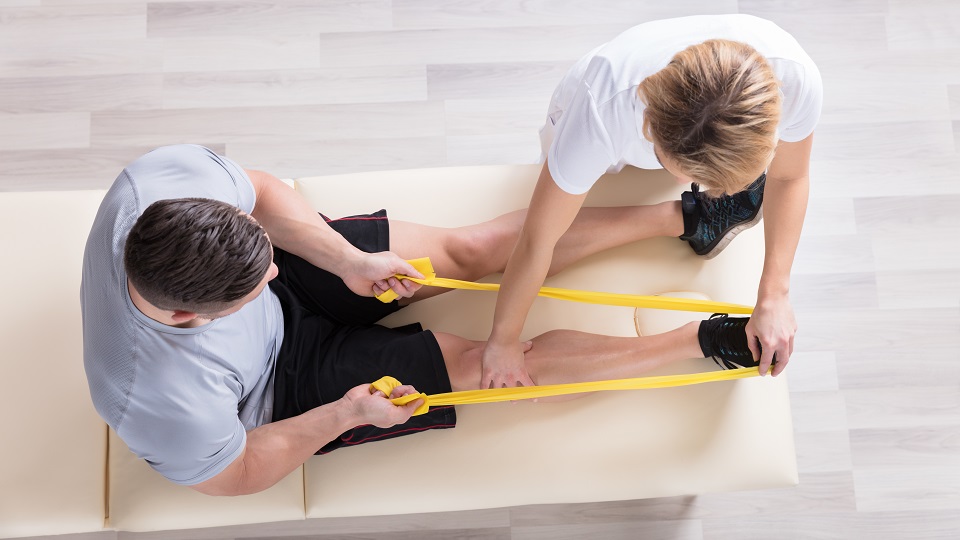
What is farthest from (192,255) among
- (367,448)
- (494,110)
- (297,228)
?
(494,110)

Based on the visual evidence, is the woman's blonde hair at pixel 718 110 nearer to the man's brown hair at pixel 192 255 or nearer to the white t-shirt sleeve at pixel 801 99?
the white t-shirt sleeve at pixel 801 99

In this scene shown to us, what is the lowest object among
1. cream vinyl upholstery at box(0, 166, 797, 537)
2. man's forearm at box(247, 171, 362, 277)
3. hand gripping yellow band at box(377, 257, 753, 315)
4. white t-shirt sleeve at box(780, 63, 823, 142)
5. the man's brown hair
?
cream vinyl upholstery at box(0, 166, 797, 537)

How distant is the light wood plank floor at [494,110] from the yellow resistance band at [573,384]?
72cm

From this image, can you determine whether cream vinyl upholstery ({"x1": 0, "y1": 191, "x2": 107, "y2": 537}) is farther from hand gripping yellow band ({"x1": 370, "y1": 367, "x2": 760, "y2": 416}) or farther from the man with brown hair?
hand gripping yellow band ({"x1": 370, "y1": 367, "x2": 760, "y2": 416})

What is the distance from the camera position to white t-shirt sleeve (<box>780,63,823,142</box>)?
1207mm

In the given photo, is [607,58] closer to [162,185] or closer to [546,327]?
[546,327]

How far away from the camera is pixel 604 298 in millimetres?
1542

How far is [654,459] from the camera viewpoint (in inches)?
60.7

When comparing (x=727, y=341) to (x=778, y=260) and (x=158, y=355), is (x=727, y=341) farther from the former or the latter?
(x=158, y=355)

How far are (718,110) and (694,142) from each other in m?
0.06

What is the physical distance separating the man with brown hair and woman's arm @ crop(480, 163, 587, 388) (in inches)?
2.2

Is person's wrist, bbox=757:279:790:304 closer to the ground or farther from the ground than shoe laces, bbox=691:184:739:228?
closer to the ground

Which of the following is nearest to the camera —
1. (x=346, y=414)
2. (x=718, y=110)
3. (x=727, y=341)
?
(x=718, y=110)

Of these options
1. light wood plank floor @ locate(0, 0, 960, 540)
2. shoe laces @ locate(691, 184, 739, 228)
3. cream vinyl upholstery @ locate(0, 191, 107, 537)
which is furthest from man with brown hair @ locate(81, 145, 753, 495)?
light wood plank floor @ locate(0, 0, 960, 540)
